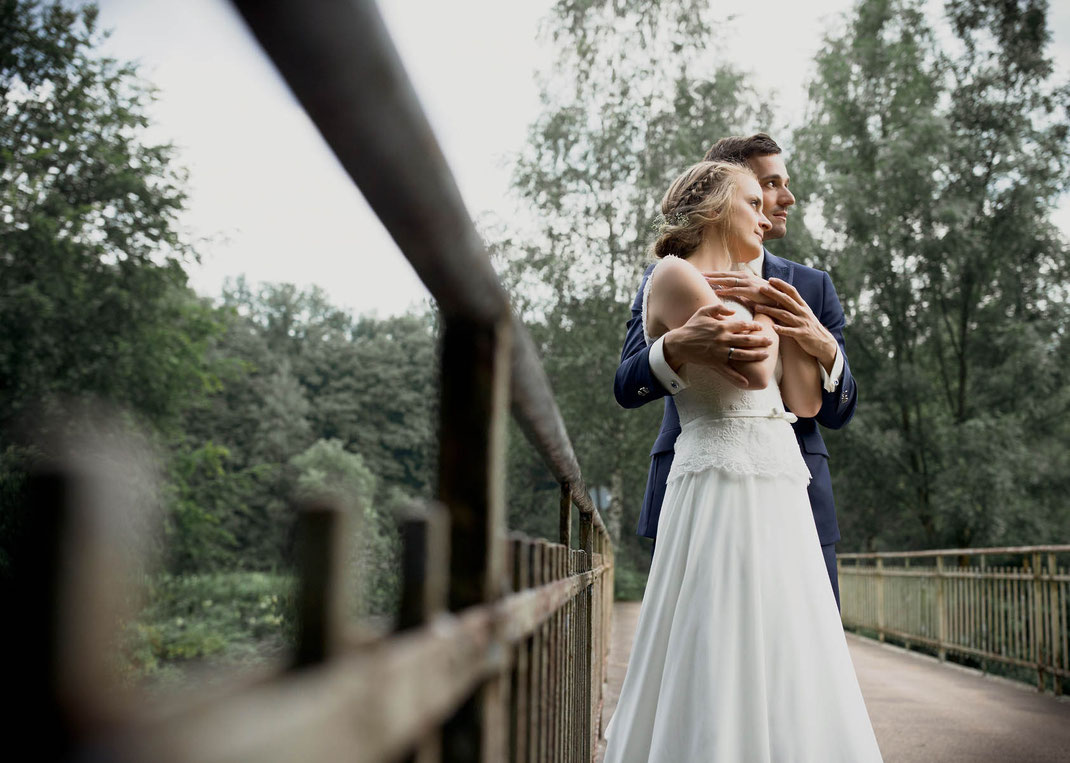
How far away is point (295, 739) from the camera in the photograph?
39cm

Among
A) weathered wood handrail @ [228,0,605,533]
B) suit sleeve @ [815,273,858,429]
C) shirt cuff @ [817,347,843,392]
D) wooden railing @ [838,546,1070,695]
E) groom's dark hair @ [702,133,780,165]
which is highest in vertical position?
groom's dark hair @ [702,133,780,165]

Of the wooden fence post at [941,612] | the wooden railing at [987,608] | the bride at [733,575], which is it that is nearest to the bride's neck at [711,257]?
the bride at [733,575]

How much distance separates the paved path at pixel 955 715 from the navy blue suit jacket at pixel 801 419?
2067mm

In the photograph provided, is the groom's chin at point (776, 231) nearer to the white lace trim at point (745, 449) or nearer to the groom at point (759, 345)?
the groom at point (759, 345)

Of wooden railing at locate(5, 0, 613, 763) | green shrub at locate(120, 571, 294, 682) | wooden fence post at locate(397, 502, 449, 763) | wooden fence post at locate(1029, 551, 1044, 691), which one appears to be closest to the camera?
wooden railing at locate(5, 0, 613, 763)

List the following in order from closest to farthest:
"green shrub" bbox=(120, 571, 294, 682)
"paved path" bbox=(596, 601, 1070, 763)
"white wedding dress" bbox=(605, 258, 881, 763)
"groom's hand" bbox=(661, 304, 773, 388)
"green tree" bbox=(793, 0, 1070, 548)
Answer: "white wedding dress" bbox=(605, 258, 881, 763), "groom's hand" bbox=(661, 304, 773, 388), "paved path" bbox=(596, 601, 1070, 763), "green tree" bbox=(793, 0, 1070, 548), "green shrub" bbox=(120, 571, 294, 682)

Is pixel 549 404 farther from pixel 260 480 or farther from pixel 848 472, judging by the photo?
pixel 260 480

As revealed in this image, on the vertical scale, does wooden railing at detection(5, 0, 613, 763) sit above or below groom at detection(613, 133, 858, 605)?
below

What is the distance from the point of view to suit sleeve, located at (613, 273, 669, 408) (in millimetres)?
2834

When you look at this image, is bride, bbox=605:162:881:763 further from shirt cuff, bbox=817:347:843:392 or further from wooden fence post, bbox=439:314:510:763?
wooden fence post, bbox=439:314:510:763

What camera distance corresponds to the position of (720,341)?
2.54 m

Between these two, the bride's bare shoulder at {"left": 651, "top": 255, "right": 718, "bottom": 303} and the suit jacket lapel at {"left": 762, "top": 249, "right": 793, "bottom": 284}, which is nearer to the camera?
the bride's bare shoulder at {"left": 651, "top": 255, "right": 718, "bottom": 303}

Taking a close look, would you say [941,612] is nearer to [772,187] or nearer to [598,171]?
[772,187]

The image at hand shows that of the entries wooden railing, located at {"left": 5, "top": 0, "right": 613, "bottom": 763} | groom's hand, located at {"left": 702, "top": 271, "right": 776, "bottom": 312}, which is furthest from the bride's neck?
wooden railing, located at {"left": 5, "top": 0, "right": 613, "bottom": 763}
